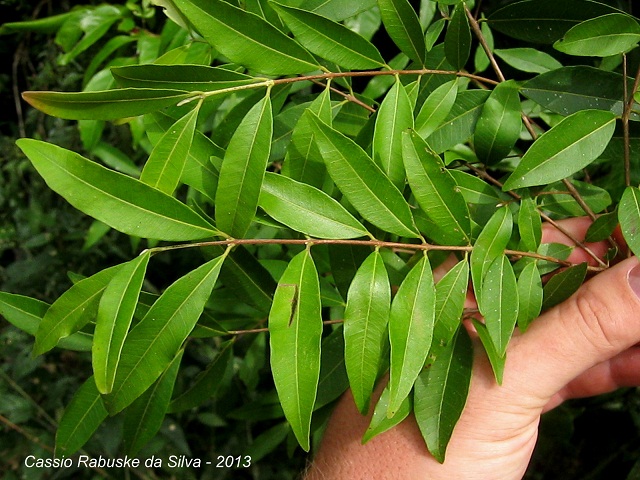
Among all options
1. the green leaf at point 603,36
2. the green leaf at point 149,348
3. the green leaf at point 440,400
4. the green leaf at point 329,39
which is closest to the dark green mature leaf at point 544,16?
the green leaf at point 603,36

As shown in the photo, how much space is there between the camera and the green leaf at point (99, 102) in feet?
2.00

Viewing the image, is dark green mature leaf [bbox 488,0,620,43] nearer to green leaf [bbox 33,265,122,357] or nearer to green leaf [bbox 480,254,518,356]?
green leaf [bbox 480,254,518,356]

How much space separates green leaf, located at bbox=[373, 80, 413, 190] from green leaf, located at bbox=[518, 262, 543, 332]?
0.22 metres

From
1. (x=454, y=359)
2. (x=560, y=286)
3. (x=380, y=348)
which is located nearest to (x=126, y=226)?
(x=380, y=348)

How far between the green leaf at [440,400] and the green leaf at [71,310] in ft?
1.38

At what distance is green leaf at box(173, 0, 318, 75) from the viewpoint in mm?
634

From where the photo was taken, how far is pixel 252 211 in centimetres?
Answer: 64

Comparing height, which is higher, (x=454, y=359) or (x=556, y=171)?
(x=556, y=171)

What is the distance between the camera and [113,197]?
0.63 meters

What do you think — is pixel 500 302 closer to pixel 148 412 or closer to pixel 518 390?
pixel 518 390

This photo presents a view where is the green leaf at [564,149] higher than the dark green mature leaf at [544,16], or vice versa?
the dark green mature leaf at [544,16]

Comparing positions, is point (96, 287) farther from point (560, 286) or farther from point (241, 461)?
point (241, 461)

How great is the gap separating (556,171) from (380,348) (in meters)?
0.30

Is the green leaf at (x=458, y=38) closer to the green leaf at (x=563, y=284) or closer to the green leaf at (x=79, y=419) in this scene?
the green leaf at (x=563, y=284)
